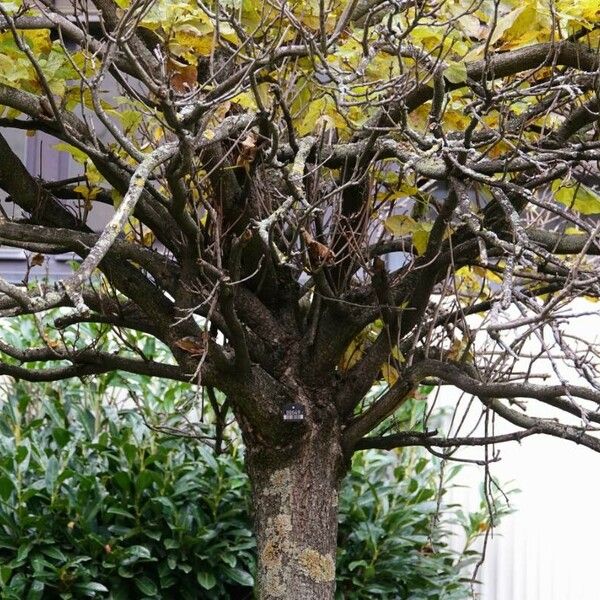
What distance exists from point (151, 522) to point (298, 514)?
2.42 meters

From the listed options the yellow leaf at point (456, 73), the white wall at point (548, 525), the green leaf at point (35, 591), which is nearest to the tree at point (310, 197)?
the yellow leaf at point (456, 73)

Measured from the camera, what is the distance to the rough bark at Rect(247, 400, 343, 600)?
366 centimetres

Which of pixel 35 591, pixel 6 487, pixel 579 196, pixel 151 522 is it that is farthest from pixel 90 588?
pixel 579 196

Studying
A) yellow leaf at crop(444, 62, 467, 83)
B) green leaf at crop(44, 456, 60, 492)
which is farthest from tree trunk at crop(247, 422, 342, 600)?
green leaf at crop(44, 456, 60, 492)

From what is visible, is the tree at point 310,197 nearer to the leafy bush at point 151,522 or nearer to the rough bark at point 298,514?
the rough bark at point 298,514

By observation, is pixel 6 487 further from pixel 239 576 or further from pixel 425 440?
pixel 425 440

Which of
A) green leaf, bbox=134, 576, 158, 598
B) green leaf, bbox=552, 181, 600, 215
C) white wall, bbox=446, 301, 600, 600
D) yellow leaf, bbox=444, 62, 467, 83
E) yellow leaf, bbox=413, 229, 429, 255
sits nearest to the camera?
yellow leaf, bbox=444, 62, 467, 83

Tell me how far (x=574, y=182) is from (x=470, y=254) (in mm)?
475

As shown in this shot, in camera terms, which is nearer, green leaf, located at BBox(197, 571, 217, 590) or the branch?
the branch

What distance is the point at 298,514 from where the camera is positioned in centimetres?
369

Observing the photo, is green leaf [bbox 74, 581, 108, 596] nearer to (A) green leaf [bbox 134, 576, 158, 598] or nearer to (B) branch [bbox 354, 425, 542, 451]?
(A) green leaf [bbox 134, 576, 158, 598]

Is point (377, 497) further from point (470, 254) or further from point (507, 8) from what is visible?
point (507, 8)

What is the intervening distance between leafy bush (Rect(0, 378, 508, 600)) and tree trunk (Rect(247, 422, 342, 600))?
1937 millimetres

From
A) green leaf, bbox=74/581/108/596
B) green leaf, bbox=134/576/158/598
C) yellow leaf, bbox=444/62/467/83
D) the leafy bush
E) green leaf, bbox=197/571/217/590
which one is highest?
yellow leaf, bbox=444/62/467/83
